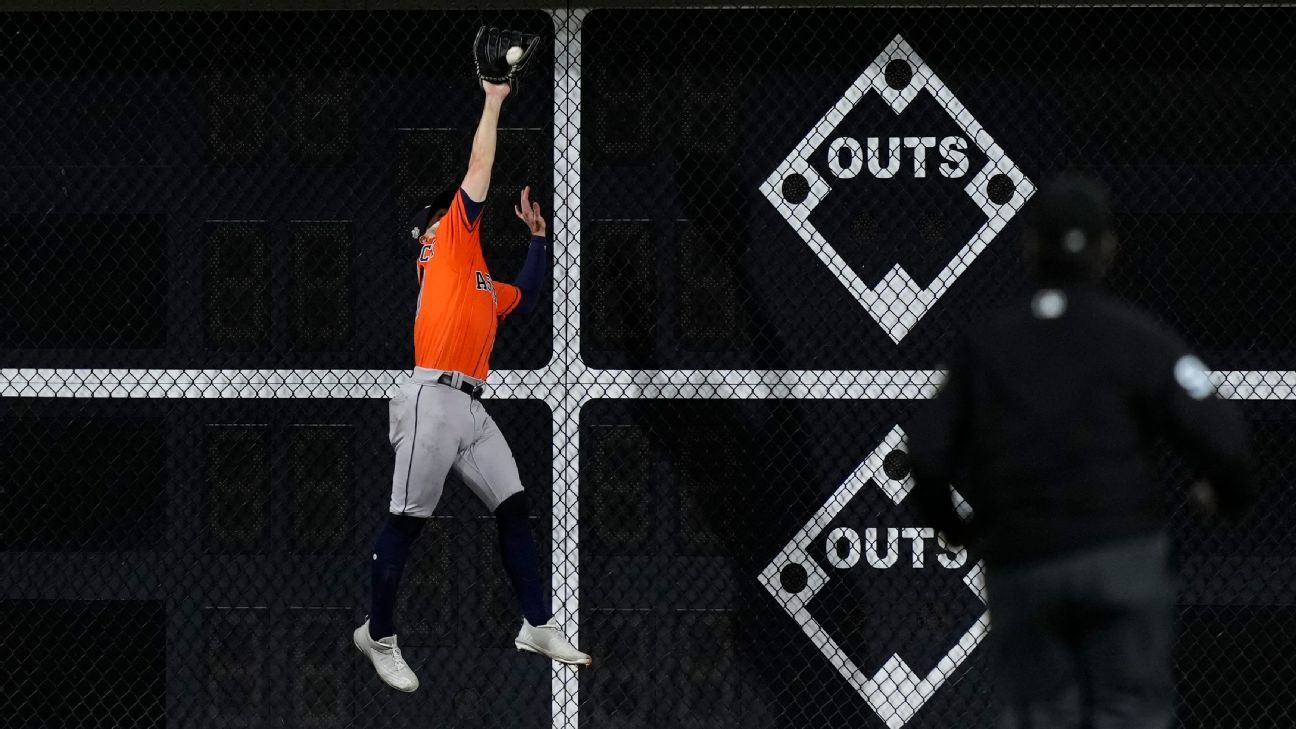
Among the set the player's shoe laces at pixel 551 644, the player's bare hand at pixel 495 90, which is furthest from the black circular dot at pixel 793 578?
the player's bare hand at pixel 495 90

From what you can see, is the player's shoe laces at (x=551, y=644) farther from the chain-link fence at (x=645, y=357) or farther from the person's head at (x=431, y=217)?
the person's head at (x=431, y=217)

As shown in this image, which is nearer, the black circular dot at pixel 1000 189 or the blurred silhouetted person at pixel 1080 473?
the blurred silhouetted person at pixel 1080 473

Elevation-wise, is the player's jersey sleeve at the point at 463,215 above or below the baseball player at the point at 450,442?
above

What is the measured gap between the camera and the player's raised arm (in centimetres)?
485

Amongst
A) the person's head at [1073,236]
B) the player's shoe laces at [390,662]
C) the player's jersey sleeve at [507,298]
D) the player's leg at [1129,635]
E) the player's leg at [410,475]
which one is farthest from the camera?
the player's jersey sleeve at [507,298]

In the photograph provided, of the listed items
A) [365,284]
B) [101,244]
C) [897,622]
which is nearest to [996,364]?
[897,622]

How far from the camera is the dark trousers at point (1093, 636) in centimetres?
248

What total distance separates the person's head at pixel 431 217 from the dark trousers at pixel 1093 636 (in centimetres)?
300

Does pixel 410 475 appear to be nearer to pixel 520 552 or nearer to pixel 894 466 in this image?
pixel 520 552

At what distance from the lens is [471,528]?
5641mm

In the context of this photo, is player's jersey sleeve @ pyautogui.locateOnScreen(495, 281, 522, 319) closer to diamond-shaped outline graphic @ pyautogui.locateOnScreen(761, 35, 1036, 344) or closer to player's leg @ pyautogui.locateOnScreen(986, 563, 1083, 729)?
diamond-shaped outline graphic @ pyautogui.locateOnScreen(761, 35, 1036, 344)

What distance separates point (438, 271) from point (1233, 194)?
300 cm

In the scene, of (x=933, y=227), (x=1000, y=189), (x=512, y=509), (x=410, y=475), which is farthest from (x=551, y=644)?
(x=1000, y=189)

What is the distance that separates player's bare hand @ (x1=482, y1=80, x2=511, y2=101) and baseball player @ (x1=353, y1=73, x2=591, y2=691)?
26cm
